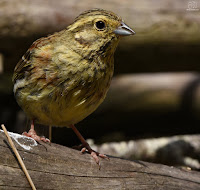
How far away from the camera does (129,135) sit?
267 inches

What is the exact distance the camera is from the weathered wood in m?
3.11

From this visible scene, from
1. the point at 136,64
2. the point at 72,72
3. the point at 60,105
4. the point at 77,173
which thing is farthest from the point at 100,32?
the point at 136,64

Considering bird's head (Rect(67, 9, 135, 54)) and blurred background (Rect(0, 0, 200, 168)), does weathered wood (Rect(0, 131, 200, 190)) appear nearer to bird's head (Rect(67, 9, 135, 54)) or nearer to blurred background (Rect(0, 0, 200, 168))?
bird's head (Rect(67, 9, 135, 54))

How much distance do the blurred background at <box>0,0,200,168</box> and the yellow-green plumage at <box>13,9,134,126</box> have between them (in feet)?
2.82

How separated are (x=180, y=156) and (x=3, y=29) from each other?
2.72 meters

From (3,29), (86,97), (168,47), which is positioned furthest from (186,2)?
(86,97)

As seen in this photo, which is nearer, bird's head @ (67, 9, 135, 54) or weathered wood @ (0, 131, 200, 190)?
weathered wood @ (0, 131, 200, 190)

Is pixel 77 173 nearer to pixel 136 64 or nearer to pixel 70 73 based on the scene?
pixel 70 73

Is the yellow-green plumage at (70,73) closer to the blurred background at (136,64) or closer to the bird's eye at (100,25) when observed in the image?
the bird's eye at (100,25)

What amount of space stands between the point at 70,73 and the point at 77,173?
0.82 m

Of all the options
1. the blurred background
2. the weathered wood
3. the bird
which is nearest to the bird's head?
the bird

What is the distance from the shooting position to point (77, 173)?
346cm

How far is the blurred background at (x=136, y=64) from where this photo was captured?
211 inches

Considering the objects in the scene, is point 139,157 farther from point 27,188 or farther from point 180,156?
point 27,188
